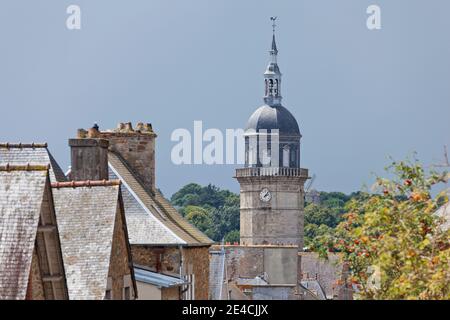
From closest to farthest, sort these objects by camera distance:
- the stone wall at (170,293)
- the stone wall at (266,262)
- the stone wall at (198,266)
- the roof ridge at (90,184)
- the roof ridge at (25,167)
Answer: the roof ridge at (25,167) < the roof ridge at (90,184) < the stone wall at (170,293) < the stone wall at (198,266) < the stone wall at (266,262)

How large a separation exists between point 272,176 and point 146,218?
128720 mm

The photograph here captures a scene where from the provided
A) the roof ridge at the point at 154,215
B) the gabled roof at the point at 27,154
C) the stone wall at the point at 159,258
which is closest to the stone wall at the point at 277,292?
the roof ridge at the point at 154,215

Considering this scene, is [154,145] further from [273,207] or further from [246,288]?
[273,207]

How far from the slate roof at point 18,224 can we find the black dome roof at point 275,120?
148 m

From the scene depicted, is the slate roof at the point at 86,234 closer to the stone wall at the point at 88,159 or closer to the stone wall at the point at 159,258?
the stone wall at the point at 88,159

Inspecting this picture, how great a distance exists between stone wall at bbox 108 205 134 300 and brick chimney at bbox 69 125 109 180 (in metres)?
3.77

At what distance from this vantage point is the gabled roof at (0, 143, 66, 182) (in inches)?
1095

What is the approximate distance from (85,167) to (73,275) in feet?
20.2

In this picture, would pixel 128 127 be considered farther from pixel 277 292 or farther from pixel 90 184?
pixel 277 292

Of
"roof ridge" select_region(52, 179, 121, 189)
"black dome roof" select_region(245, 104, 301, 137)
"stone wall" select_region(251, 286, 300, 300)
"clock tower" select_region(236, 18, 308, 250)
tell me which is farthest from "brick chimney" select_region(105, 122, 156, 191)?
"black dome roof" select_region(245, 104, 301, 137)

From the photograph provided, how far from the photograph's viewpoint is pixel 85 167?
102 ft

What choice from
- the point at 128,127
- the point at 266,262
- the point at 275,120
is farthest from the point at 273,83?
the point at 128,127

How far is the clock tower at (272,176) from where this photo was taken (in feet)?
534

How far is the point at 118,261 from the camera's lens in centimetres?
2638
